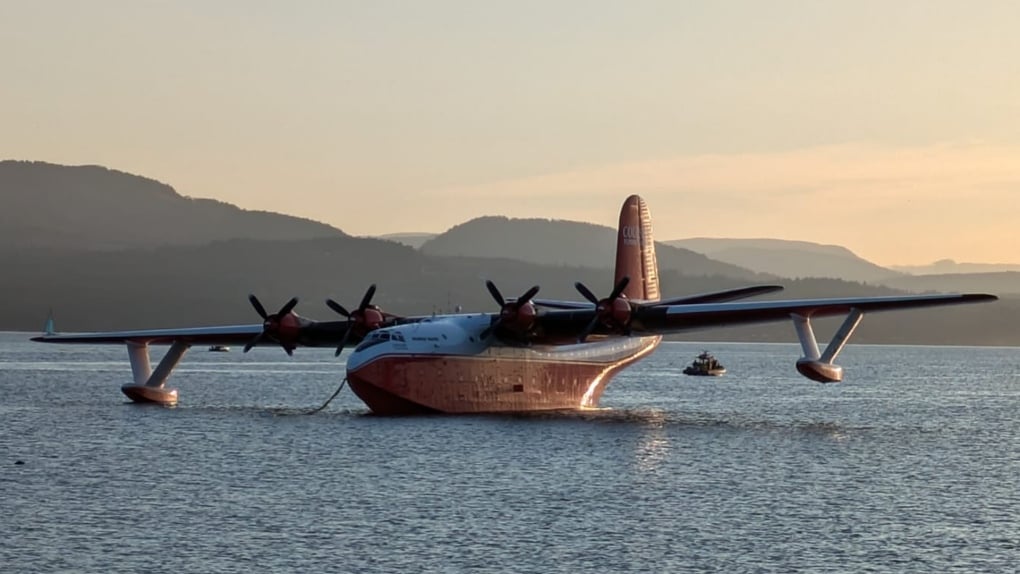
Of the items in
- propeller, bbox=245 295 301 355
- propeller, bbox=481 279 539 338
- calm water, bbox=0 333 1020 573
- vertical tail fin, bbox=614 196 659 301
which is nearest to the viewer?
calm water, bbox=0 333 1020 573

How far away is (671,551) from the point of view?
39188mm

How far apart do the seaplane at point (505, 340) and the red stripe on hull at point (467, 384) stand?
0.07 m

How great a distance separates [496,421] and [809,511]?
31.0m

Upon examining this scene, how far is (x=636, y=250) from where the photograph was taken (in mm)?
91250

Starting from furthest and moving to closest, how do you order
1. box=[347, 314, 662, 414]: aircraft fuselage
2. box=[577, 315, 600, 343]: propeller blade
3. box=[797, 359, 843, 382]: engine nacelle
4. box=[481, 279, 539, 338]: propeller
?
box=[481, 279, 539, 338]: propeller, box=[347, 314, 662, 414]: aircraft fuselage, box=[577, 315, 600, 343]: propeller blade, box=[797, 359, 843, 382]: engine nacelle

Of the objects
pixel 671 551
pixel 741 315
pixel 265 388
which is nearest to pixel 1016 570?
pixel 671 551

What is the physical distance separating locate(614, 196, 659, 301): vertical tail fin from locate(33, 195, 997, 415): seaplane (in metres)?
4.65

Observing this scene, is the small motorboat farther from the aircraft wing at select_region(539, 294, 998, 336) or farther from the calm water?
the aircraft wing at select_region(539, 294, 998, 336)

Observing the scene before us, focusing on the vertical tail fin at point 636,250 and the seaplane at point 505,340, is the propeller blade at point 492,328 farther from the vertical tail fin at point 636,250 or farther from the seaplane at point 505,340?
the vertical tail fin at point 636,250

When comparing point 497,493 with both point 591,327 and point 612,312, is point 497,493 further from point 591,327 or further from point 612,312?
point 591,327

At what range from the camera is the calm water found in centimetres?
3816

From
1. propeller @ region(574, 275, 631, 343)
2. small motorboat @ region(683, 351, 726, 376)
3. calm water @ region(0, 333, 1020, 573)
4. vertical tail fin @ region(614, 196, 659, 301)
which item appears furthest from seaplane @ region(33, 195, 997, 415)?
small motorboat @ region(683, 351, 726, 376)

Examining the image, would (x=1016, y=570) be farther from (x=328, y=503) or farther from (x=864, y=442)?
(x=864, y=442)

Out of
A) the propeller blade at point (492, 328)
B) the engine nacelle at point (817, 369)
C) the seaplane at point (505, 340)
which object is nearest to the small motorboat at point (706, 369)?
the seaplane at point (505, 340)
